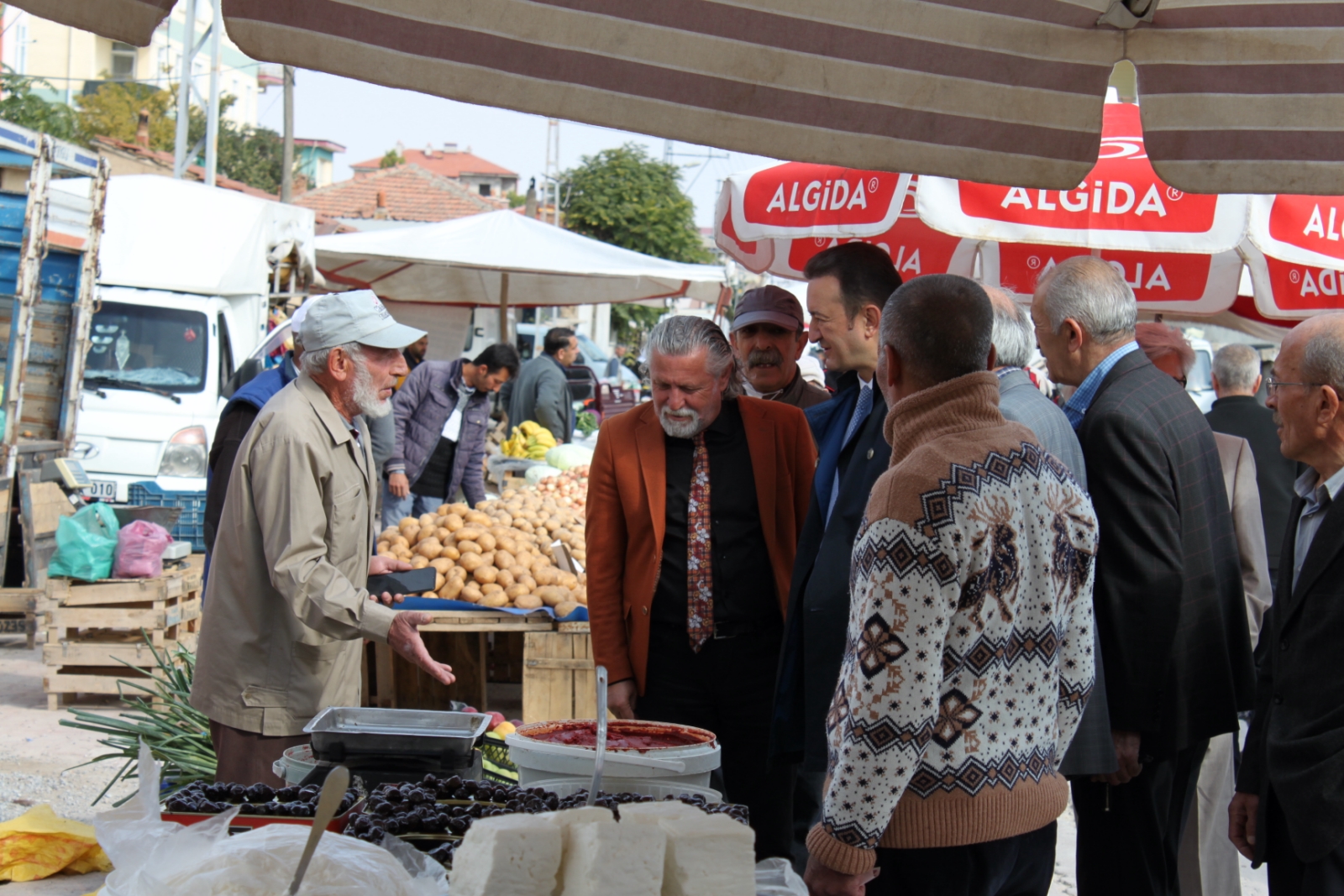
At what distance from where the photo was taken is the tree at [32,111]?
78.4ft

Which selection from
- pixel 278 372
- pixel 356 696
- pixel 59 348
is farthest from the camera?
pixel 59 348

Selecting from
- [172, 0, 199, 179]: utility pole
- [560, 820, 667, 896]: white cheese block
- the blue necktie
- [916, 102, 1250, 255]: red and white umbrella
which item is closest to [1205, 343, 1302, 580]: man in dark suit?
[916, 102, 1250, 255]: red and white umbrella

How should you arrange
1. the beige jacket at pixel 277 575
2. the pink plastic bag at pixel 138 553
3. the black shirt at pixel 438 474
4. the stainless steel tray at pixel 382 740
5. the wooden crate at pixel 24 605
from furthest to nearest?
the black shirt at pixel 438 474 → the wooden crate at pixel 24 605 → the pink plastic bag at pixel 138 553 → the beige jacket at pixel 277 575 → the stainless steel tray at pixel 382 740

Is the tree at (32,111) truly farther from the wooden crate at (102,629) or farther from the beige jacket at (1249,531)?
the beige jacket at (1249,531)

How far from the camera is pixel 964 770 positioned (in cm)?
204

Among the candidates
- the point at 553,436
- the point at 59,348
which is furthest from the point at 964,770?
the point at 553,436

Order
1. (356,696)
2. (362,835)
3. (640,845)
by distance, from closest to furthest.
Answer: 1. (640,845)
2. (362,835)
3. (356,696)

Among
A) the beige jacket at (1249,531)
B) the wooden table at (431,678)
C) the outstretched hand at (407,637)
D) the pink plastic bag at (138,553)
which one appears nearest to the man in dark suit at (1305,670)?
the beige jacket at (1249,531)

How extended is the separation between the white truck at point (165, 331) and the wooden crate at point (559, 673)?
4.63m

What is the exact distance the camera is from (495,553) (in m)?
5.89

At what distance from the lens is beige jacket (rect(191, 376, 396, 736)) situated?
3006mm

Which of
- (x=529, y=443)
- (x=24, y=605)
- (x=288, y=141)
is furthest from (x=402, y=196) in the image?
(x=24, y=605)

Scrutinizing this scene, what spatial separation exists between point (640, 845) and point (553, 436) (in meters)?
10.1

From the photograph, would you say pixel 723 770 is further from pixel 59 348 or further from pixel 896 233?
pixel 59 348
